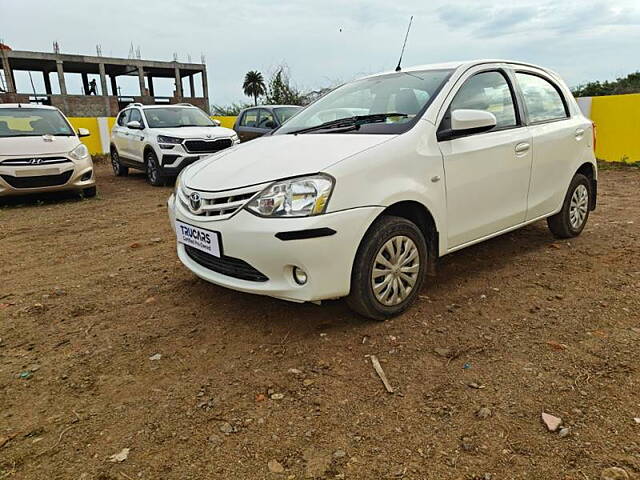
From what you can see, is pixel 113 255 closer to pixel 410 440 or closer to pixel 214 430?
pixel 214 430

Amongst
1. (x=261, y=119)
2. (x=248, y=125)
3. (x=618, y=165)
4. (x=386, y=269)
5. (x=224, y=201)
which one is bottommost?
(x=618, y=165)

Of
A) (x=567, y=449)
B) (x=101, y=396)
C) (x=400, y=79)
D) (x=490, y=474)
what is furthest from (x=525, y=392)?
(x=400, y=79)

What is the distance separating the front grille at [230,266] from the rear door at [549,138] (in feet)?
8.00

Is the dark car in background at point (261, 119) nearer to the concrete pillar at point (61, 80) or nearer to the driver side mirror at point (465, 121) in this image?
the driver side mirror at point (465, 121)

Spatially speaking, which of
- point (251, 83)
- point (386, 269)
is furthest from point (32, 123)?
point (251, 83)

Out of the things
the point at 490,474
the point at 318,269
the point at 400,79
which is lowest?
the point at 490,474

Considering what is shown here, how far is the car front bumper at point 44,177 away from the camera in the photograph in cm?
720

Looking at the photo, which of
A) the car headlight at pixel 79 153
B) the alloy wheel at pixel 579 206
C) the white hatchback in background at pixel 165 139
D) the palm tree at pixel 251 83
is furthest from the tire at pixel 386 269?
the palm tree at pixel 251 83

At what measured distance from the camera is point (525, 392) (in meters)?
2.29

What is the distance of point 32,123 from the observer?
797cm

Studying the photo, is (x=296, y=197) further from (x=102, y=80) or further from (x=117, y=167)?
(x=102, y=80)

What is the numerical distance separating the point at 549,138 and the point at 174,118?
786 centimetres

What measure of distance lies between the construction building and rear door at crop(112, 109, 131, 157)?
25534mm

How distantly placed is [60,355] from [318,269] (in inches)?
63.2
